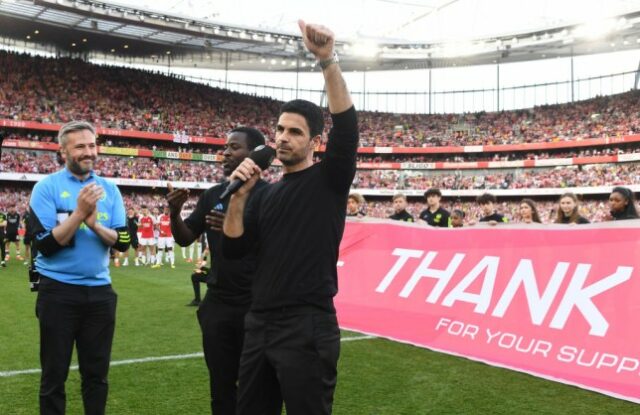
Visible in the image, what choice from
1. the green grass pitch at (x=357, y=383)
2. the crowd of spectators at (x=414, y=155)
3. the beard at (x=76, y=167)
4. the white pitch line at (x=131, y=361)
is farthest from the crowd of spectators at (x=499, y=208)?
the beard at (x=76, y=167)

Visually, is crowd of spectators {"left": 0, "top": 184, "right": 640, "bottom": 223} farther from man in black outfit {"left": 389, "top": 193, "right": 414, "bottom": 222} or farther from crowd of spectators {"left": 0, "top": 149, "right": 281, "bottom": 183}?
man in black outfit {"left": 389, "top": 193, "right": 414, "bottom": 222}

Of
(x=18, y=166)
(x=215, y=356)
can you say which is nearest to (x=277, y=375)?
(x=215, y=356)

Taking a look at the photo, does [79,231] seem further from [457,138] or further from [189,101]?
[457,138]

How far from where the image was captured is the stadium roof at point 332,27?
39812mm

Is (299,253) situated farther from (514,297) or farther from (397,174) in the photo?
(397,174)

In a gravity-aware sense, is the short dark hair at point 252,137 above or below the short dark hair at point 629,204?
above

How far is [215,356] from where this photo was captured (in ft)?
11.9

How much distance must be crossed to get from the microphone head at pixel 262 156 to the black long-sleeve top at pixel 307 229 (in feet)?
0.41

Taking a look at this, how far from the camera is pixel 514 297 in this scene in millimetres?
6719

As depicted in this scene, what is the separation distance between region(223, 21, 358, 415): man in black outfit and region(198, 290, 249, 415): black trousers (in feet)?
3.45

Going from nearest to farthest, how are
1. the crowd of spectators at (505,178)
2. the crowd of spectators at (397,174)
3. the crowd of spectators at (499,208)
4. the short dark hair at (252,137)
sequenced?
the short dark hair at (252,137) < the crowd of spectators at (397,174) < the crowd of spectators at (499,208) < the crowd of spectators at (505,178)

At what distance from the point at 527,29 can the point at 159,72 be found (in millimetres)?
33784

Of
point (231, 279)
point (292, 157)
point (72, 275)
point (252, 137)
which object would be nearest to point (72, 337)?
point (72, 275)

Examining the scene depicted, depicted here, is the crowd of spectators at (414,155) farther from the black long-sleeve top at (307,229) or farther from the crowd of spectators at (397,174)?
the black long-sleeve top at (307,229)
